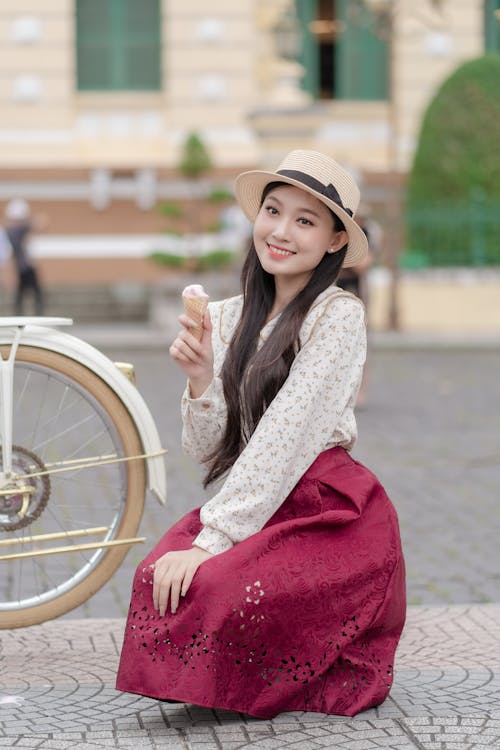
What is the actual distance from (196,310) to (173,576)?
65 cm

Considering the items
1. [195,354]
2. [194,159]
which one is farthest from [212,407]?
[194,159]

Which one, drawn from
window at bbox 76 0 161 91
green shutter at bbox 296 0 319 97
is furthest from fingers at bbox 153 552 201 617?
green shutter at bbox 296 0 319 97

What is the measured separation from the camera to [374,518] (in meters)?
3.80

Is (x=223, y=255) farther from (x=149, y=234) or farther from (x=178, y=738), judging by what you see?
(x=178, y=738)

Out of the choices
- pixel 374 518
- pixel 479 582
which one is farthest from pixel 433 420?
→ pixel 374 518

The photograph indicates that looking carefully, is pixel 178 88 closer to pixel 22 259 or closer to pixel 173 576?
pixel 22 259

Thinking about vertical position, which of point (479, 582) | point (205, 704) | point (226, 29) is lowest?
point (479, 582)

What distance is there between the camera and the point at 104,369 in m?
4.20

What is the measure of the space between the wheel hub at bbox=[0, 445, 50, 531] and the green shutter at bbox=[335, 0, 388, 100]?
20716mm

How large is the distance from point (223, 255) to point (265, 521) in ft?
50.6

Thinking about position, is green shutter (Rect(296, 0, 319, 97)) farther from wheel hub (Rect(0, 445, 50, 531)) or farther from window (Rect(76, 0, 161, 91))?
wheel hub (Rect(0, 445, 50, 531))

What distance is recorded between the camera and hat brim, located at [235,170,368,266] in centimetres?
380

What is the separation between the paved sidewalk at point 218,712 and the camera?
353cm

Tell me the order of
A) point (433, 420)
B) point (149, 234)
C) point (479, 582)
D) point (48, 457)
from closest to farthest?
point (48, 457) < point (479, 582) < point (433, 420) < point (149, 234)
